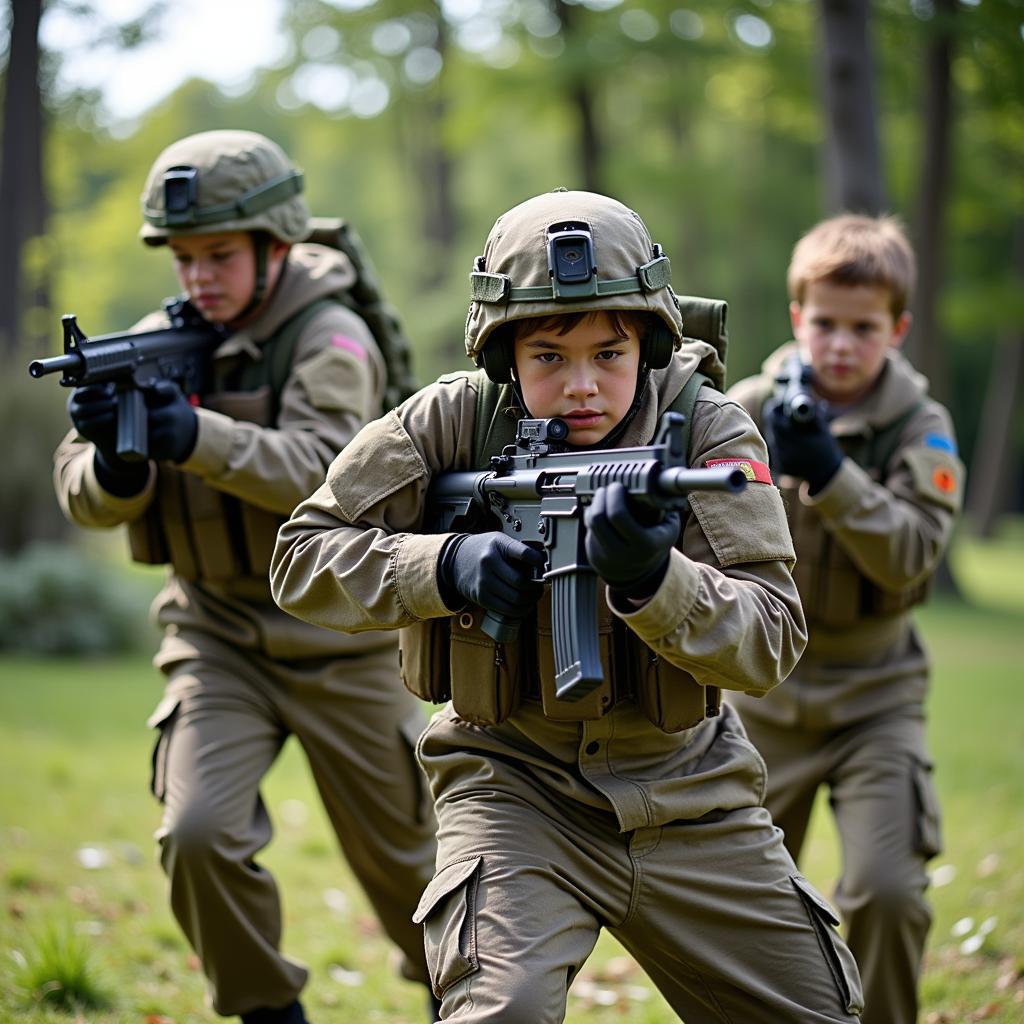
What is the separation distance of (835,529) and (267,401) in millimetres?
2030

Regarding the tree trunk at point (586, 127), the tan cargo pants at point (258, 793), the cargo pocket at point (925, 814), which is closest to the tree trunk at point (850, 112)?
the tree trunk at point (586, 127)

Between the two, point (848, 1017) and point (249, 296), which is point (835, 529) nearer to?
point (848, 1017)

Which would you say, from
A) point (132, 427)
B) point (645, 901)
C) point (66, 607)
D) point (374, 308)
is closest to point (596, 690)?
point (645, 901)

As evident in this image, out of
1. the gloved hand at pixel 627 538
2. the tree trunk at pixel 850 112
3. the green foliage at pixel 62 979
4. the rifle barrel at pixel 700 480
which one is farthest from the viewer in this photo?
the tree trunk at pixel 850 112

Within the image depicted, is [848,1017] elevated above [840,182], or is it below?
below

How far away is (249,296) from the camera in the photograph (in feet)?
17.4

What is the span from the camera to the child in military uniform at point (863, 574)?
463 cm

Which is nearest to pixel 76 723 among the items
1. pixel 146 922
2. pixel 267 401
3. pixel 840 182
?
pixel 146 922

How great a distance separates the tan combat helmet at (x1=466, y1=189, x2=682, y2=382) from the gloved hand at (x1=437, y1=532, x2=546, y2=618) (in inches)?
19.2

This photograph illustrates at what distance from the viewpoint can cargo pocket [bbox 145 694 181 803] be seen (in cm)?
486

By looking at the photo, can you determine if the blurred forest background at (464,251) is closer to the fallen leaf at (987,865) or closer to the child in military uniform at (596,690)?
the fallen leaf at (987,865)

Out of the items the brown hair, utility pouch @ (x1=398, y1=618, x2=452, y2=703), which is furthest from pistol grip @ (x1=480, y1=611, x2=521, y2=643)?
the brown hair

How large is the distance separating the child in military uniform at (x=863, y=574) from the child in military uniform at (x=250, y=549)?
1377 mm

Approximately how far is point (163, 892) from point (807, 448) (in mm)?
3758
